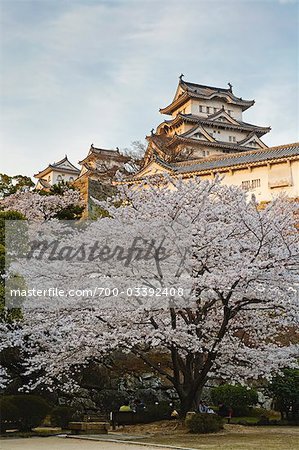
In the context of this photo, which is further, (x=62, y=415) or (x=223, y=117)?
(x=223, y=117)

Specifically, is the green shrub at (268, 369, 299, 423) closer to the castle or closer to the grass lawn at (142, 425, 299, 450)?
the grass lawn at (142, 425, 299, 450)

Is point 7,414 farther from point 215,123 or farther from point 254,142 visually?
point 215,123

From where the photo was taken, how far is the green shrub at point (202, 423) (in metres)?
12.5

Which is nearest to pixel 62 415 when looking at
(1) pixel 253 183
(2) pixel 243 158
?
(1) pixel 253 183

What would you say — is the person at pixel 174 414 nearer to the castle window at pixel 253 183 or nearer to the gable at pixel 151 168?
the castle window at pixel 253 183

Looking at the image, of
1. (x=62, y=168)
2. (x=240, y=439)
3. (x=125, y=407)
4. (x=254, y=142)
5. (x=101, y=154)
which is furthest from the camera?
(x=62, y=168)

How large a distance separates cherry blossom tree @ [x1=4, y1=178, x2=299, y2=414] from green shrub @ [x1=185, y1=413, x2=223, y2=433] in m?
0.88

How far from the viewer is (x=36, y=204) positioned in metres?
27.8

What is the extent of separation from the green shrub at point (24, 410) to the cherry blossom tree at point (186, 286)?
2.03 feet

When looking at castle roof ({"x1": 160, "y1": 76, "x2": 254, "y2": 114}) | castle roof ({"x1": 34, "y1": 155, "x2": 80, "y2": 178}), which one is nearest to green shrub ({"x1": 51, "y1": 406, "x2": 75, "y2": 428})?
castle roof ({"x1": 160, "y1": 76, "x2": 254, "y2": 114})

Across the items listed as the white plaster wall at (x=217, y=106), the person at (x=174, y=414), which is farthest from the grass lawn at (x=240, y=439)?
the white plaster wall at (x=217, y=106)

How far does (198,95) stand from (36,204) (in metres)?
30.4

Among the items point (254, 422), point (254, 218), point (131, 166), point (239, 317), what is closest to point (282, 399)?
point (254, 422)

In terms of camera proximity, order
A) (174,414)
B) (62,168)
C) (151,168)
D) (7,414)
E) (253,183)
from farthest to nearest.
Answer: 1. (62,168)
2. (151,168)
3. (253,183)
4. (174,414)
5. (7,414)
